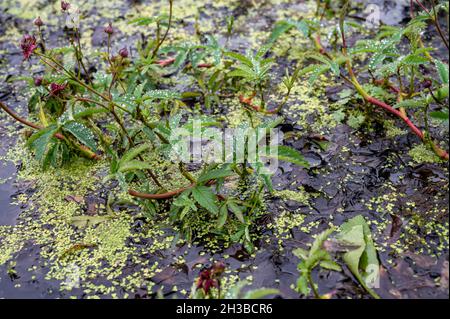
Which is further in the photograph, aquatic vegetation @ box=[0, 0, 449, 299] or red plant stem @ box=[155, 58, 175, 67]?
red plant stem @ box=[155, 58, 175, 67]

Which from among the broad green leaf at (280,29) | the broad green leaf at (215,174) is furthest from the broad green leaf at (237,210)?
the broad green leaf at (280,29)

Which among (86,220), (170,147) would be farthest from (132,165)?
(86,220)

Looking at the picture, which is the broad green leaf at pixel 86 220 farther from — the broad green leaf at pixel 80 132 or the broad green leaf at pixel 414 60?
the broad green leaf at pixel 414 60

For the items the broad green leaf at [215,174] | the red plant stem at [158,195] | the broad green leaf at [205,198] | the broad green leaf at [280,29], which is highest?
the broad green leaf at [280,29]

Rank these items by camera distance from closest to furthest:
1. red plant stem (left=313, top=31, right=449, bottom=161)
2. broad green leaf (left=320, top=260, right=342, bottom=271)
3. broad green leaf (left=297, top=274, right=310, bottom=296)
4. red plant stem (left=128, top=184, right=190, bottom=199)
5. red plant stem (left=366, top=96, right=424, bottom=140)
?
broad green leaf (left=297, top=274, right=310, bottom=296) → broad green leaf (left=320, top=260, right=342, bottom=271) → red plant stem (left=128, top=184, right=190, bottom=199) → red plant stem (left=313, top=31, right=449, bottom=161) → red plant stem (left=366, top=96, right=424, bottom=140)

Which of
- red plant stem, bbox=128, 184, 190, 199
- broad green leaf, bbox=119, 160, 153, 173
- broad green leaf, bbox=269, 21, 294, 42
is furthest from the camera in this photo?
broad green leaf, bbox=269, 21, 294, 42

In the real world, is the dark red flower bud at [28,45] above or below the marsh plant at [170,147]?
above

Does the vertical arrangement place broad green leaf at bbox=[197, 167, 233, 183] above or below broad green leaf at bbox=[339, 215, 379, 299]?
above

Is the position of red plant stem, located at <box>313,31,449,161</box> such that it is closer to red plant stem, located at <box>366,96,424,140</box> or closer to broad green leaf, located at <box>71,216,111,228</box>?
red plant stem, located at <box>366,96,424,140</box>

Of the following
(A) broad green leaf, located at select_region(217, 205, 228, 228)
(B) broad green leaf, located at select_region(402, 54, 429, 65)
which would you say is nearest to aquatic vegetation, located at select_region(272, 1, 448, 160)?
(B) broad green leaf, located at select_region(402, 54, 429, 65)
